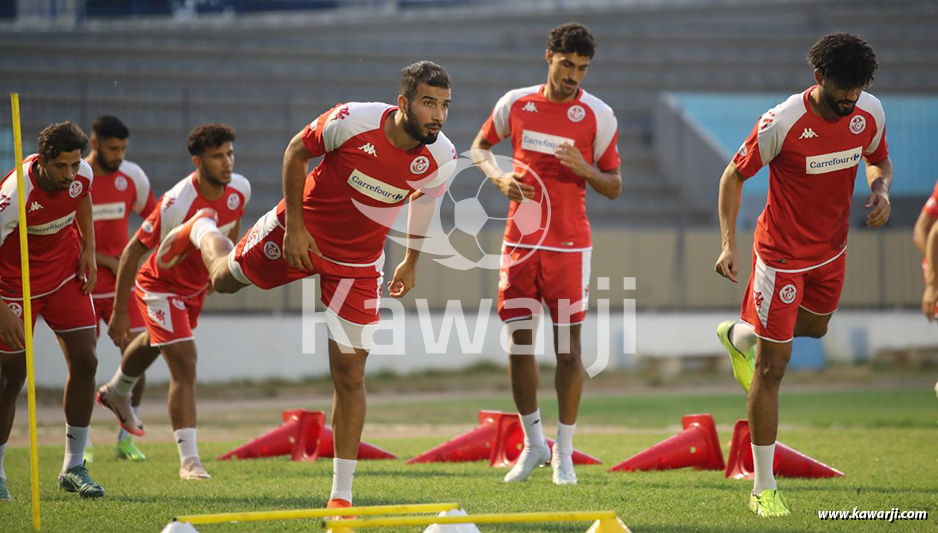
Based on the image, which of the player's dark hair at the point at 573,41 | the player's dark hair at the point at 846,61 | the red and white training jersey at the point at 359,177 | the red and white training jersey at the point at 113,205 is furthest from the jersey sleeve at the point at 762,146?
the red and white training jersey at the point at 113,205

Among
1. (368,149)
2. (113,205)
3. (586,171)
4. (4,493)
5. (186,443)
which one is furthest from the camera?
(113,205)

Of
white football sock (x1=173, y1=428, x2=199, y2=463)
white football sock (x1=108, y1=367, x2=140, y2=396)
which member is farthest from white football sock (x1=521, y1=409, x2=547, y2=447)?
white football sock (x1=108, y1=367, x2=140, y2=396)

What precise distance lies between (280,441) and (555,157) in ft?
11.4

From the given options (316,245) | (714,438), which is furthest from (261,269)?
(714,438)

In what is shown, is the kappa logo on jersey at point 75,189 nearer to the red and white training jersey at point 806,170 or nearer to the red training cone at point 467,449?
the red training cone at point 467,449

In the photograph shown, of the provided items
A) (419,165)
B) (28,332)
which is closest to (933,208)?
(419,165)

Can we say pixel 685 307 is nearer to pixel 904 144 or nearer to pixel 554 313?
pixel 904 144

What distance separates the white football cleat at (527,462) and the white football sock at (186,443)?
2360 millimetres

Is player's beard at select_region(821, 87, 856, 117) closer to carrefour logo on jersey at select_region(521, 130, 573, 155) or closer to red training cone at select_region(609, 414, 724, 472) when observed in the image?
carrefour logo on jersey at select_region(521, 130, 573, 155)

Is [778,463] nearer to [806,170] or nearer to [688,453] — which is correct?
[688,453]

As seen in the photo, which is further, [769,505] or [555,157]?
[555,157]

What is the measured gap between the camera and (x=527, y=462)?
771 centimetres

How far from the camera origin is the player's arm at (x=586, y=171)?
754 cm

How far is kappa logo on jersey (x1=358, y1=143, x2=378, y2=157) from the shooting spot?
5992mm
